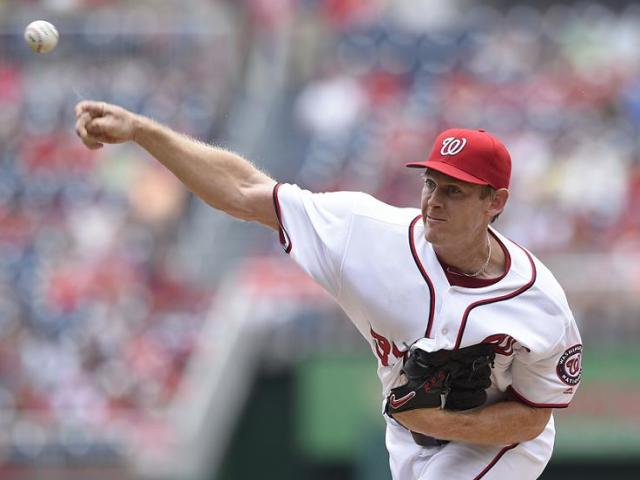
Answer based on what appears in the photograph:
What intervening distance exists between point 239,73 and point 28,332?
17.1ft

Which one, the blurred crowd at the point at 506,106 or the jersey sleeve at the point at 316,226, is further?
the blurred crowd at the point at 506,106

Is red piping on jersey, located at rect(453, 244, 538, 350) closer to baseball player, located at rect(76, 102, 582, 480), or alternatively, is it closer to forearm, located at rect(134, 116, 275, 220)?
baseball player, located at rect(76, 102, 582, 480)

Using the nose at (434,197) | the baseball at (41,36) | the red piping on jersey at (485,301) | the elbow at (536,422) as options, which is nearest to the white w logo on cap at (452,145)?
the nose at (434,197)

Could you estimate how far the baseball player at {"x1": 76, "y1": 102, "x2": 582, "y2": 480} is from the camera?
412 cm

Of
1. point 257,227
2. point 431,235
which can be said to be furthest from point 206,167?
point 257,227

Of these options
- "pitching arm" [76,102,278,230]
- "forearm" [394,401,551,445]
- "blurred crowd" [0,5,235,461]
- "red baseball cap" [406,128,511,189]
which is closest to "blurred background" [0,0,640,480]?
"blurred crowd" [0,5,235,461]

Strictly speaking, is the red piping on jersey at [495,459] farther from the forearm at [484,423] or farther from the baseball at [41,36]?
the baseball at [41,36]

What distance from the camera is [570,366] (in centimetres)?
428

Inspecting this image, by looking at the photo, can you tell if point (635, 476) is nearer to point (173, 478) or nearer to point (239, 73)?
point (173, 478)

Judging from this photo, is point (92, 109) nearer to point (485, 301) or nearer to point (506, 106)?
point (485, 301)

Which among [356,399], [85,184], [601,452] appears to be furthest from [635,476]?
[85,184]

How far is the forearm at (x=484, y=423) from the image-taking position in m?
4.18

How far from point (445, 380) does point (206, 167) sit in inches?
40.6

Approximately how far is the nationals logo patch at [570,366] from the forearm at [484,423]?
142 millimetres
